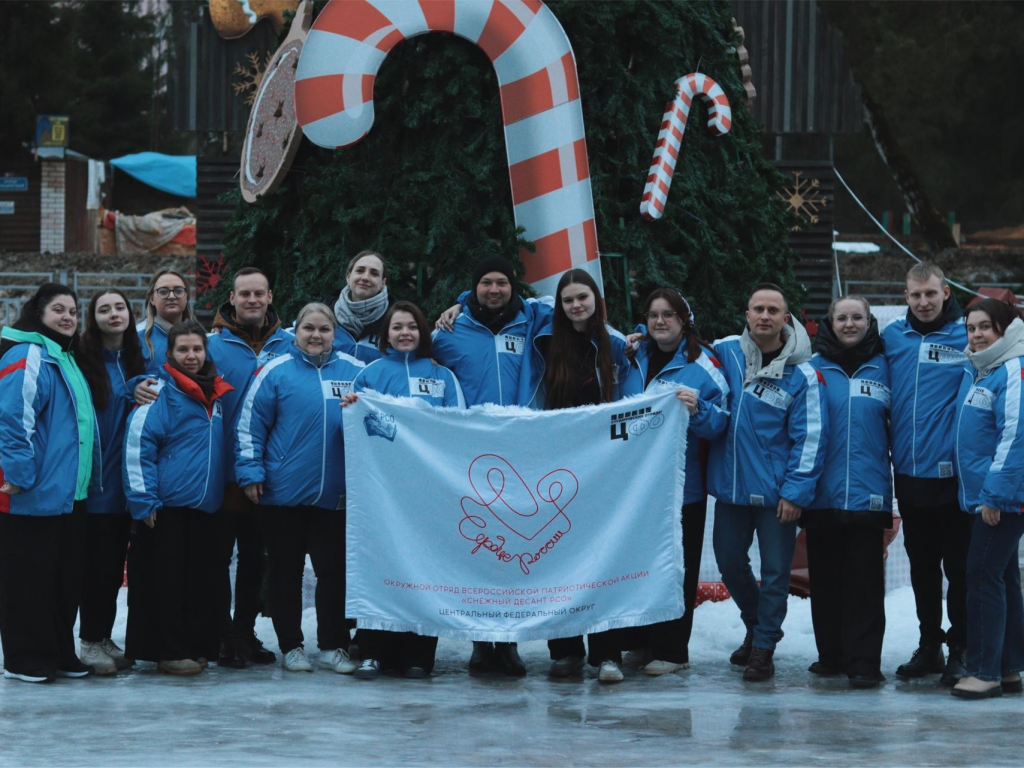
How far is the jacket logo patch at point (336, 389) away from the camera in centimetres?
679

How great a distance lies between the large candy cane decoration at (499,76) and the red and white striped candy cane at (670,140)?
494mm

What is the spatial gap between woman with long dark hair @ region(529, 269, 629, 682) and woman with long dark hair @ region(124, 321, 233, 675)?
159 cm

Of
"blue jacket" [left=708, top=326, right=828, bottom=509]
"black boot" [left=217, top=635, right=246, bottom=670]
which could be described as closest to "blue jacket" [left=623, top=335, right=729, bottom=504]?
"blue jacket" [left=708, top=326, right=828, bottom=509]

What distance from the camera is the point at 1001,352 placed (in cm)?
622

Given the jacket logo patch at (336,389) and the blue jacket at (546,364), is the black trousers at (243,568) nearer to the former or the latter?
the jacket logo patch at (336,389)

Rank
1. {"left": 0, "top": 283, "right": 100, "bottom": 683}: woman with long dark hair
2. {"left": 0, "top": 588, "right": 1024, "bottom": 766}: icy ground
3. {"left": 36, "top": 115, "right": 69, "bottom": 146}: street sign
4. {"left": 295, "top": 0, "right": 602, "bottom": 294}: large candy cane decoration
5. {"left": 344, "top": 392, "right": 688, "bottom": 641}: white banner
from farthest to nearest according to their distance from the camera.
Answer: {"left": 36, "top": 115, "right": 69, "bottom": 146}: street sign, {"left": 295, "top": 0, "right": 602, "bottom": 294}: large candy cane decoration, {"left": 344, "top": 392, "right": 688, "bottom": 641}: white banner, {"left": 0, "top": 283, "right": 100, "bottom": 683}: woman with long dark hair, {"left": 0, "top": 588, "right": 1024, "bottom": 766}: icy ground

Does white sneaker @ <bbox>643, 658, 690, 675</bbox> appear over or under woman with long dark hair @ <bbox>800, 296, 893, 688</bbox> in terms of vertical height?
under

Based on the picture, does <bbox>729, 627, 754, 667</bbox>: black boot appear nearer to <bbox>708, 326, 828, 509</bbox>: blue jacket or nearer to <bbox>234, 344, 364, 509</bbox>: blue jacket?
<bbox>708, 326, 828, 509</bbox>: blue jacket

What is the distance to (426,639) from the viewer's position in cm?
677

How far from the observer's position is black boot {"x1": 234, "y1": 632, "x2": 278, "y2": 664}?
6.97 m

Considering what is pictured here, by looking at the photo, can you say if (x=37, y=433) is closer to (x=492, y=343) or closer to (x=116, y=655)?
(x=116, y=655)

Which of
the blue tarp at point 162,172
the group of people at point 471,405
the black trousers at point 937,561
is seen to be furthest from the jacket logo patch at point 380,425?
the blue tarp at point 162,172

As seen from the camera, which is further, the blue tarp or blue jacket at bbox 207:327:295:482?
the blue tarp

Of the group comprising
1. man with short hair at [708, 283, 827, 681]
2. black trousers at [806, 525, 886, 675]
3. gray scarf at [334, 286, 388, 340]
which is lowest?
black trousers at [806, 525, 886, 675]
